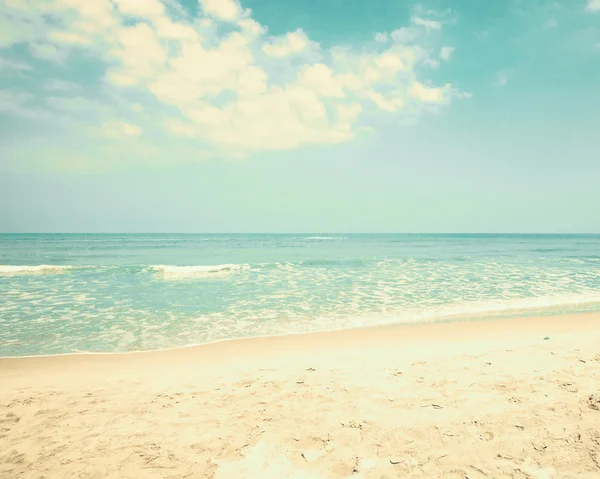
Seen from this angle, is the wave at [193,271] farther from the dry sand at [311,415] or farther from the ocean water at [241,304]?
the dry sand at [311,415]

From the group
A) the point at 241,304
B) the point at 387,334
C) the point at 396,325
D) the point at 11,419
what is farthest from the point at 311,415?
the point at 241,304

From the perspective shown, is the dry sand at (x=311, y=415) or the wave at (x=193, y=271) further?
the wave at (x=193, y=271)

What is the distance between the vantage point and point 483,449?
344 centimetres

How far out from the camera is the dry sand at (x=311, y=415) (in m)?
3.34

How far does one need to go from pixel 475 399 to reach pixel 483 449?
113 cm

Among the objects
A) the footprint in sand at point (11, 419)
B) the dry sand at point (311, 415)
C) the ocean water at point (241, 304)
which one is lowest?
the ocean water at point (241, 304)

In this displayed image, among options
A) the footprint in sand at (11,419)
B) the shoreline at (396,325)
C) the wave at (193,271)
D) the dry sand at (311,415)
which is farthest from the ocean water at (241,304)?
the footprint in sand at (11,419)

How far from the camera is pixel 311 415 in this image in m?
4.23

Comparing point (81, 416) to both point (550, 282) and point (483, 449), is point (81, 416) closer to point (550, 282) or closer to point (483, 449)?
point (483, 449)

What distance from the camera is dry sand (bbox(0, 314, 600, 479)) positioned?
3.34 metres

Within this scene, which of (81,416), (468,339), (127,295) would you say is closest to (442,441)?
(81,416)

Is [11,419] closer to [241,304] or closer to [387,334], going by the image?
[387,334]

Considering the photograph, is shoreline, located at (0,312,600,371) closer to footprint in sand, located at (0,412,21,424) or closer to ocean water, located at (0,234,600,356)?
ocean water, located at (0,234,600,356)

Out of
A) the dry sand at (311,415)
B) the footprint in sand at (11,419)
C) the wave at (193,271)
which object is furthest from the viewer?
the wave at (193,271)
